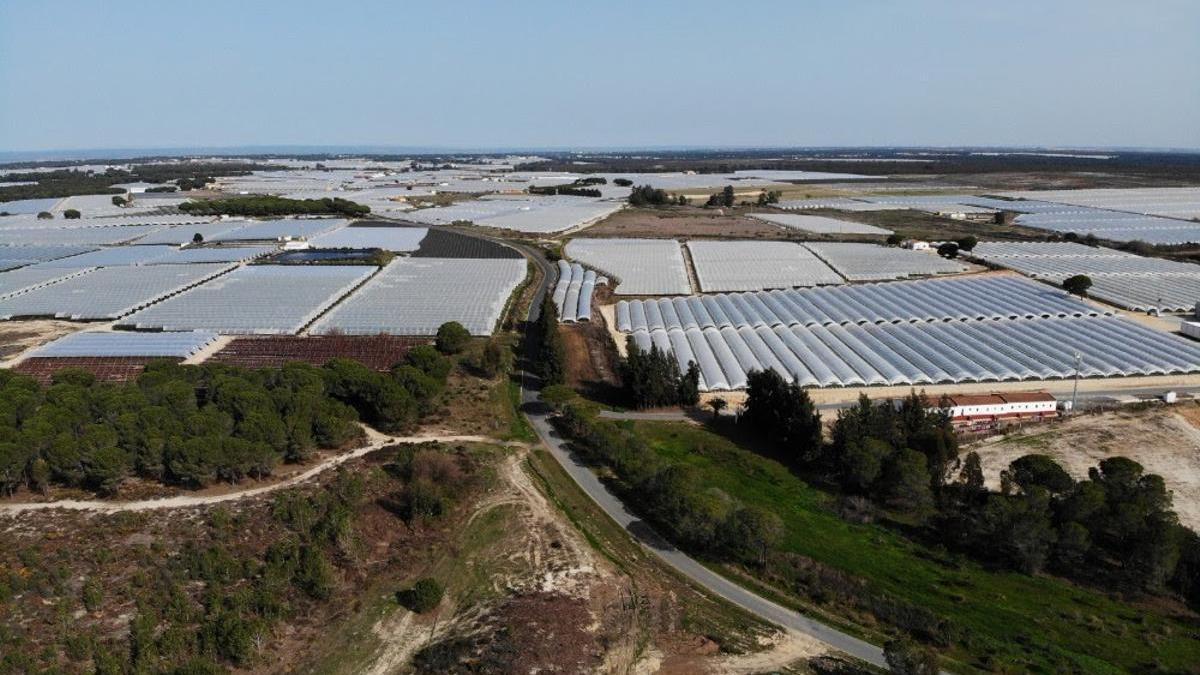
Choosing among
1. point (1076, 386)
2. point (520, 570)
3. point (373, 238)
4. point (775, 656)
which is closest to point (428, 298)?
point (373, 238)

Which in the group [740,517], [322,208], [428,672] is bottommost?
[428,672]

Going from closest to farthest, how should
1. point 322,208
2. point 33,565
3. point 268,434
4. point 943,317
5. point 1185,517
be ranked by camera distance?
point 33,565 < point 1185,517 < point 268,434 < point 943,317 < point 322,208

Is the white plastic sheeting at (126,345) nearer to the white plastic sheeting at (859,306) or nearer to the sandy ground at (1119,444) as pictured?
the white plastic sheeting at (859,306)

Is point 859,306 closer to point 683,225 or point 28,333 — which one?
point 683,225

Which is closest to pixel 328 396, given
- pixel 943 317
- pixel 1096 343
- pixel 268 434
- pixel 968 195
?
pixel 268 434

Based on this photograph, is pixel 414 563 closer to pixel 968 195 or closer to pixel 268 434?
pixel 268 434

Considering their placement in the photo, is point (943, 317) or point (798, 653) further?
point (943, 317)
